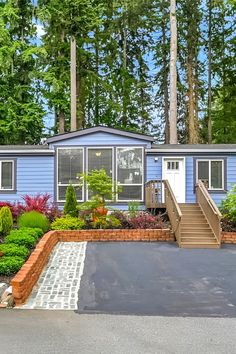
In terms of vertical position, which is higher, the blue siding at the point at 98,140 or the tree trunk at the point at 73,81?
the tree trunk at the point at 73,81

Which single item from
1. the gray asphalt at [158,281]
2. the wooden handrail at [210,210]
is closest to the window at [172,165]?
the wooden handrail at [210,210]

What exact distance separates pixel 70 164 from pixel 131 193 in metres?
2.54

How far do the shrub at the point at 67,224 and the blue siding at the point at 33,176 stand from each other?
3564 mm

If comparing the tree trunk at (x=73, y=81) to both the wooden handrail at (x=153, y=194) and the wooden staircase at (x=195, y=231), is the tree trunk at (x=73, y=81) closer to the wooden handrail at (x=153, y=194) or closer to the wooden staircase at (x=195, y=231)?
the wooden handrail at (x=153, y=194)

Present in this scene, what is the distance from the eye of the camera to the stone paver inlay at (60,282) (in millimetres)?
5402

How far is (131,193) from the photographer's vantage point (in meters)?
14.4

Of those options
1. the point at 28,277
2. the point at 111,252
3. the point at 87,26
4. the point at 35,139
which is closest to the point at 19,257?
the point at 28,277

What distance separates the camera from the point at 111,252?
9.05 metres

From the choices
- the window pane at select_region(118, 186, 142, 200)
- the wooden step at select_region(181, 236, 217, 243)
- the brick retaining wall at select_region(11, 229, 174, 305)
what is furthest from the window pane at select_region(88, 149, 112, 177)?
the wooden step at select_region(181, 236, 217, 243)

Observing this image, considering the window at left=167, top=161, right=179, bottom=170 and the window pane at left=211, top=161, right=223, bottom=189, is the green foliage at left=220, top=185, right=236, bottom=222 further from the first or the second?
the window at left=167, top=161, right=179, bottom=170

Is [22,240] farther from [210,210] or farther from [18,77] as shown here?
[18,77]

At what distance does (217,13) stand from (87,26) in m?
9.91

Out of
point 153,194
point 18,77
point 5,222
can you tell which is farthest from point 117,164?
point 18,77

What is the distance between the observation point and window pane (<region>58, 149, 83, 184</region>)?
14406 millimetres
